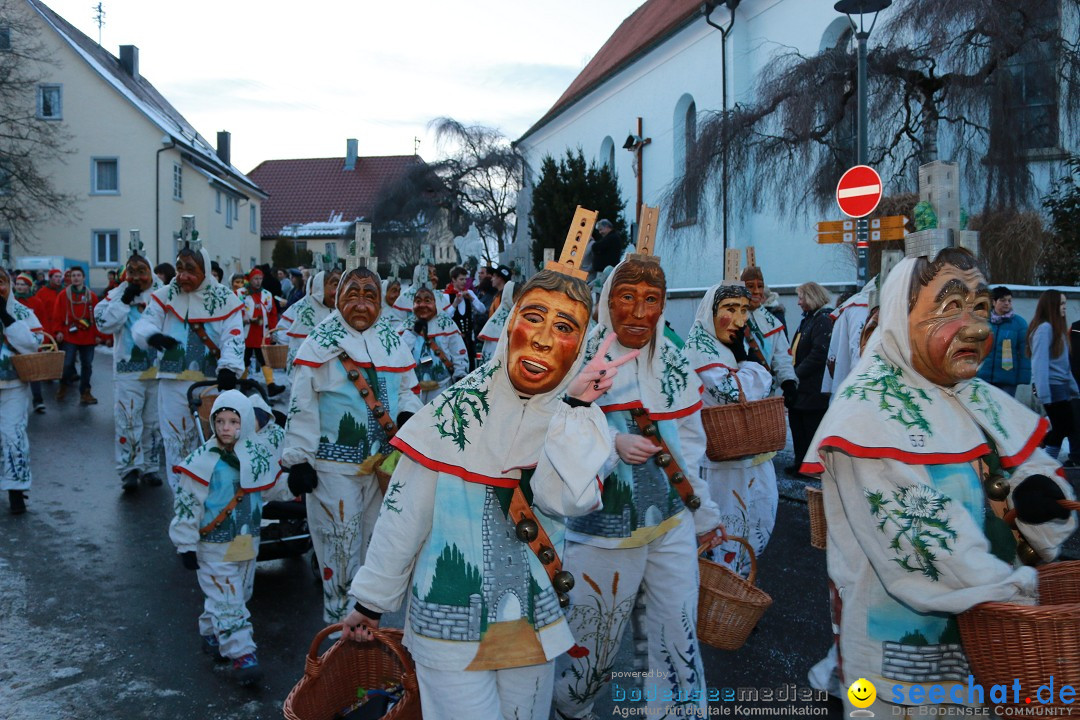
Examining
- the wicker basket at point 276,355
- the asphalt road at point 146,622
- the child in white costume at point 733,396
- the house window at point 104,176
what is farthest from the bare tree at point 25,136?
the child in white costume at point 733,396

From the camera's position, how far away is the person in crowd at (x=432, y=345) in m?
10.7

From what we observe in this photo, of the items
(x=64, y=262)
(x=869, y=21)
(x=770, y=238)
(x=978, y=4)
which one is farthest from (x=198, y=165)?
(x=978, y=4)

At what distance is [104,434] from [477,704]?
11096mm

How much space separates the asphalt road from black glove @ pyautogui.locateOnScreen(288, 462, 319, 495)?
40.4 inches

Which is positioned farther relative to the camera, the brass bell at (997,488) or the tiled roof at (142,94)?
the tiled roof at (142,94)

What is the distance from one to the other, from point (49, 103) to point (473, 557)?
4235 centimetres

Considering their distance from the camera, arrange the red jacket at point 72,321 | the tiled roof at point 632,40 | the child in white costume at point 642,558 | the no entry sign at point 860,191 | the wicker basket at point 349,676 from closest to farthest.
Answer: the wicker basket at point 349,676 → the child in white costume at point 642,558 → the no entry sign at point 860,191 → the red jacket at point 72,321 → the tiled roof at point 632,40

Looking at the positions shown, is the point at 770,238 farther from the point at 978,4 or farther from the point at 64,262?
the point at 64,262

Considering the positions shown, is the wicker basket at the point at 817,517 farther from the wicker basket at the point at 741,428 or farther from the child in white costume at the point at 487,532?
the child in white costume at the point at 487,532

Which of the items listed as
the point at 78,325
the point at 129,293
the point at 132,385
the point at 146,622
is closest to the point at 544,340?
the point at 146,622

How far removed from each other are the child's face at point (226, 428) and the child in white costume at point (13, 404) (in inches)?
152

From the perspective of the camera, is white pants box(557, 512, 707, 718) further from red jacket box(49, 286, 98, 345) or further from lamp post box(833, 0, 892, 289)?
red jacket box(49, 286, 98, 345)

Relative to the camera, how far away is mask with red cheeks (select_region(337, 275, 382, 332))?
5.52m

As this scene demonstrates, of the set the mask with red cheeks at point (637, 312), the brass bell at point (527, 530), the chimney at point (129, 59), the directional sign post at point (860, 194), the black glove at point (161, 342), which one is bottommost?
the brass bell at point (527, 530)
